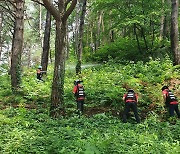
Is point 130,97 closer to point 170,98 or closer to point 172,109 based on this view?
point 170,98

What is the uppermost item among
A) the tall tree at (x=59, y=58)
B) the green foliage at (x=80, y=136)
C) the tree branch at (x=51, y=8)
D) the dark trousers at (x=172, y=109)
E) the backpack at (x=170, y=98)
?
the tree branch at (x=51, y=8)

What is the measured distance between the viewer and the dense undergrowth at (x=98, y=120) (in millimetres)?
6801

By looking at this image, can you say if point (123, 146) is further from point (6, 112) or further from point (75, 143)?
point (6, 112)

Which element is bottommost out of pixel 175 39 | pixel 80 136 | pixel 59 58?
pixel 80 136

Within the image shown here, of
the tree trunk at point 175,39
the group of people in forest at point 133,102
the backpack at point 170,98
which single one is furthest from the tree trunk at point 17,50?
the tree trunk at point 175,39

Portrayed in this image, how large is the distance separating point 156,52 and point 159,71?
4427 millimetres

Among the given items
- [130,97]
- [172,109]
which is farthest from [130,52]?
[130,97]

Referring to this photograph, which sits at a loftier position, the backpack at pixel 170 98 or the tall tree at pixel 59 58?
the tall tree at pixel 59 58

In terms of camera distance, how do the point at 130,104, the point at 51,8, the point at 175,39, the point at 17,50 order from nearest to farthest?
the point at 51,8, the point at 130,104, the point at 17,50, the point at 175,39

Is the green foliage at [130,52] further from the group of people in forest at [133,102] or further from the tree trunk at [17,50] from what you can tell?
the tree trunk at [17,50]

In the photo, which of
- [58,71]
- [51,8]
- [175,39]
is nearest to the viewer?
[51,8]

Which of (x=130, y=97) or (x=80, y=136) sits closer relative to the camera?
(x=80, y=136)

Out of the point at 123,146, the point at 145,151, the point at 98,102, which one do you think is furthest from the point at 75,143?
→ the point at 98,102

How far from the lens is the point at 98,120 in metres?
10.5
